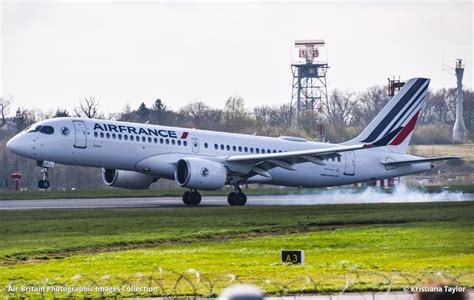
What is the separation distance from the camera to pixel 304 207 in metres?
47.0

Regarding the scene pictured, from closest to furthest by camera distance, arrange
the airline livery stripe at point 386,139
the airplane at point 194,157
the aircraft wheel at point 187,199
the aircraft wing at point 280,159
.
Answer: the airplane at point 194,157 < the aircraft wing at point 280,159 < the aircraft wheel at point 187,199 < the airline livery stripe at point 386,139

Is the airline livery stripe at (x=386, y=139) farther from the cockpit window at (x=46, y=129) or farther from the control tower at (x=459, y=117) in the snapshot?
the control tower at (x=459, y=117)

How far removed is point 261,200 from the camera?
57.5 meters

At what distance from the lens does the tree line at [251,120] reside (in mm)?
96875

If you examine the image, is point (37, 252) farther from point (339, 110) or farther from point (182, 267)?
point (339, 110)

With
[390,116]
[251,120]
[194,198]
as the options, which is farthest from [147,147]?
[251,120]

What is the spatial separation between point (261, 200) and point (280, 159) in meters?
6.94

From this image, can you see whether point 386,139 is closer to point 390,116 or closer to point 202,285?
point 390,116

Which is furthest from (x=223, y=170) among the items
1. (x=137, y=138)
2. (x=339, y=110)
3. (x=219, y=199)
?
(x=339, y=110)

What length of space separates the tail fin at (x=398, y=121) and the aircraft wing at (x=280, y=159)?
7.58 m

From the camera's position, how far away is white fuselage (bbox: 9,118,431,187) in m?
48.5

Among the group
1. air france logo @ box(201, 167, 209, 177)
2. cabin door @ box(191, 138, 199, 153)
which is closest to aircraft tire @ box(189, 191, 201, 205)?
air france logo @ box(201, 167, 209, 177)

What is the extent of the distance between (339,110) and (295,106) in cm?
959

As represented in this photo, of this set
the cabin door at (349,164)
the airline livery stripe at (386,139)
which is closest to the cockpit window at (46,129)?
the cabin door at (349,164)
